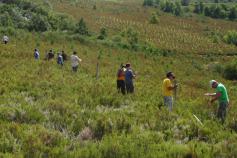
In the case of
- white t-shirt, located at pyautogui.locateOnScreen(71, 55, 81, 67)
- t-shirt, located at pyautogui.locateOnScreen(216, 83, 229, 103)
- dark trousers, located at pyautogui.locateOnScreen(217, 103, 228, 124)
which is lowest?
white t-shirt, located at pyautogui.locateOnScreen(71, 55, 81, 67)

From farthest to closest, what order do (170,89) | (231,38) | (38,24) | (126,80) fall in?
(231,38) < (38,24) < (126,80) < (170,89)

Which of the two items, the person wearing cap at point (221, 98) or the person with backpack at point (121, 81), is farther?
the person with backpack at point (121, 81)

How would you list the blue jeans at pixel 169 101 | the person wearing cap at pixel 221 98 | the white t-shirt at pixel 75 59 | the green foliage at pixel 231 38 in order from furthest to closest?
1. the green foliage at pixel 231 38
2. the white t-shirt at pixel 75 59
3. the blue jeans at pixel 169 101
4. the person wearing cap at pixel 221 98

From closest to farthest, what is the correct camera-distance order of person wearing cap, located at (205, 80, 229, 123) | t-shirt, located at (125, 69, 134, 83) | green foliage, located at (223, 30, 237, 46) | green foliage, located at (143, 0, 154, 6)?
person wearing cap, located at (205, 80, 229, 123) < t-shirt, located at (125, 69, 134, 83) < green foliage, located at (223, 30, 237, 46) < green foliage, located at (143, 0, 154, 6)

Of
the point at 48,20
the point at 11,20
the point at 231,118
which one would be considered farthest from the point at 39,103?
the point at 48,20

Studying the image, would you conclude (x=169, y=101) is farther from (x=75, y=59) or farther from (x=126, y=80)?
(x=75, y=59)

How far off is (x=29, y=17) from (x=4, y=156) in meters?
54.6

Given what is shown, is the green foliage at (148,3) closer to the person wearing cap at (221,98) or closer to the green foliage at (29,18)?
the green foliage at (29,18)

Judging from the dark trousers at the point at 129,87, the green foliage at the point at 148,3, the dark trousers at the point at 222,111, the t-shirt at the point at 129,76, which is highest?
the dark trousers at the point at 222,111

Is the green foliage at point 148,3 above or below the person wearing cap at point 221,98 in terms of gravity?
below

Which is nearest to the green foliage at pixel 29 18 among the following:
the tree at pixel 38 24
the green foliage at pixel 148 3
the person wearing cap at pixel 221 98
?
the tree at pixel 38 24

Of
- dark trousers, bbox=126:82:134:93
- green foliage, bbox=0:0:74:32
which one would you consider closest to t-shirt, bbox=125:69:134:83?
dark trousers, bbox=126:82:134:93

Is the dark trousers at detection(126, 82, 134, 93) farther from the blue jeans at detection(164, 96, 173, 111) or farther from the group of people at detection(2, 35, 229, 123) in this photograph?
the blue jeans at detection(164, 96, 173, 111)

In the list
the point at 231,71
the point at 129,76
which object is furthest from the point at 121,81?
the point at 231,71
